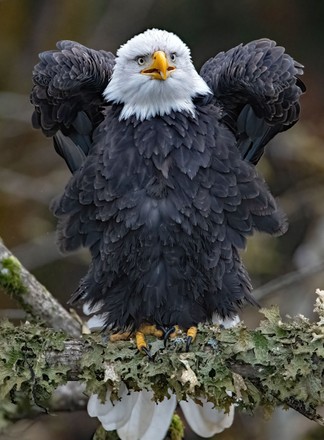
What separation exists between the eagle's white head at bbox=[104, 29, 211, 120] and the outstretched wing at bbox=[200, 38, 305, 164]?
154 millimetres

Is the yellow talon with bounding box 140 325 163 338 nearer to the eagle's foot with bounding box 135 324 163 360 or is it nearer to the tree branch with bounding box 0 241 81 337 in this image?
the eagle's foot with bounding box 135 324 163 360

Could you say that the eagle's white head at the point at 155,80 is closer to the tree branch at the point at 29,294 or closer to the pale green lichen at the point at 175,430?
the tree branch at the point at 29,294

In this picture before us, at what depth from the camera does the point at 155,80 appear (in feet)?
21.0

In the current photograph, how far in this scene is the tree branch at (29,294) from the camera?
659cm

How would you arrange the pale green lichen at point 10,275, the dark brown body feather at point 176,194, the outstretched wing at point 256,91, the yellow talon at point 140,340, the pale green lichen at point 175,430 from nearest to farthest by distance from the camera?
the yellow talon at point 140,340
the dark brown body feather at point 176,194
the outstretched wing at point 256,91
the pale green lichen at point 10,275
the pale green lichen at point 175,430

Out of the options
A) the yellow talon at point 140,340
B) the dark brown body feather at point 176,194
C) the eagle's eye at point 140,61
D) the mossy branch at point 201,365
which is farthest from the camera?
the eagle's eye at point 140,61

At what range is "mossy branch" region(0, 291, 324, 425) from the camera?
559 cm

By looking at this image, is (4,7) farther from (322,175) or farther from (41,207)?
(322,175)

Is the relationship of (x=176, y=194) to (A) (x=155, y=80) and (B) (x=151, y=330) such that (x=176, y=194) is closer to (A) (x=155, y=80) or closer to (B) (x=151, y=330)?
(A) (x=155, y=80)

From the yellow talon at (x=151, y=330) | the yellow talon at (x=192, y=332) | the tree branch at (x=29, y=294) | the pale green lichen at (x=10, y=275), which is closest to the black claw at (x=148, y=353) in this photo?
the yellow talon at (x=192, y=332)

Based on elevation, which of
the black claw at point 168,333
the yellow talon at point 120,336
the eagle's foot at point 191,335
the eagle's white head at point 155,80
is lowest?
the yellow talon at point 120,336

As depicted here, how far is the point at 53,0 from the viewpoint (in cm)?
1069

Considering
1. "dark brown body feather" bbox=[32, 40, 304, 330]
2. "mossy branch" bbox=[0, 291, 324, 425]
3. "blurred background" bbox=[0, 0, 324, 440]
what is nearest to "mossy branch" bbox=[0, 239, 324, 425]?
"mossy branch" bbox=[0, 291, 324, 425]

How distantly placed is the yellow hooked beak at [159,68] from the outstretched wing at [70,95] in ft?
1.19
